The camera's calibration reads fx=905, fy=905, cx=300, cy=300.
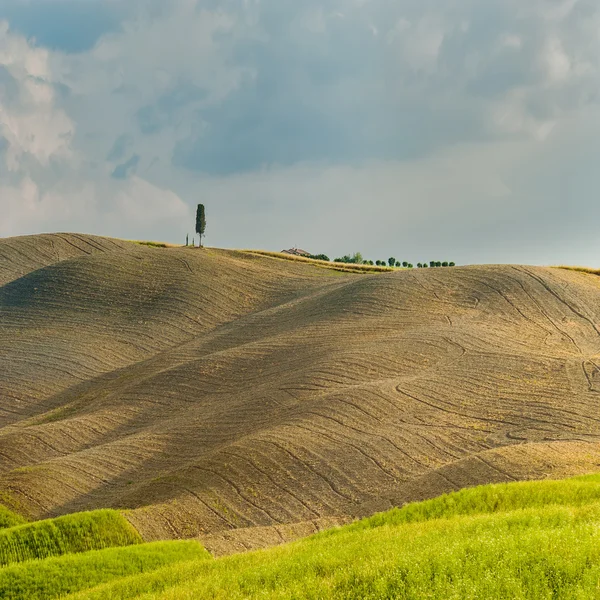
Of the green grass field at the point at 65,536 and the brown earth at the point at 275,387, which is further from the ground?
the brown earth at the point at 275,387

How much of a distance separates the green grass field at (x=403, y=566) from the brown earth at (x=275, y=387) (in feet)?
19.1

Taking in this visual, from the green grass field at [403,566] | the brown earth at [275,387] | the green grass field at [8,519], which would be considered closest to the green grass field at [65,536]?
the brown earth at [275,387]

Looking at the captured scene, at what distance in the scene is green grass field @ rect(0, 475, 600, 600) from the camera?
11.8m

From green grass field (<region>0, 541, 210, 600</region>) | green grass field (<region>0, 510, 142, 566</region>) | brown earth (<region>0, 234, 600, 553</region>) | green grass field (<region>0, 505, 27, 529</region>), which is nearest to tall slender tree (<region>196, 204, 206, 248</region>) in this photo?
brown earth (<region>0, 234, 600, 553</region>)

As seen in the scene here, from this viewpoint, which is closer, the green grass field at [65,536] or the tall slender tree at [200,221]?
the green grass field at [65,536]

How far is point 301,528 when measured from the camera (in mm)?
25906

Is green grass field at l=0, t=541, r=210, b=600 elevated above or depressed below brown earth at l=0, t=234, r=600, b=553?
below

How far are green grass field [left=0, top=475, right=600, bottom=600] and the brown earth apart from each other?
5.83 metres

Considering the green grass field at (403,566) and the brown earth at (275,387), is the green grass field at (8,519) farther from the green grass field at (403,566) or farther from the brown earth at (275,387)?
the green grass field at (403,566)

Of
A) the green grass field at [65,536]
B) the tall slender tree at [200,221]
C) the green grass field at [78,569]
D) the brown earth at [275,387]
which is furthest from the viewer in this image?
the tall slender tree at [200,221]

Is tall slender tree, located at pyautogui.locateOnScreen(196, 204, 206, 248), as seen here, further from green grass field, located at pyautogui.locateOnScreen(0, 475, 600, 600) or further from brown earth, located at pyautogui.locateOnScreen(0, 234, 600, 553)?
green grass field, located at pyautogui.locateOnScreen(0, 475, 600, 600)

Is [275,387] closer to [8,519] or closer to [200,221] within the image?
[8,519]

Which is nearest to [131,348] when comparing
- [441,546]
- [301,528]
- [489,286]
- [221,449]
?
[489,286]

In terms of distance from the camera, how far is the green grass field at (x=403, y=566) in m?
11.8
